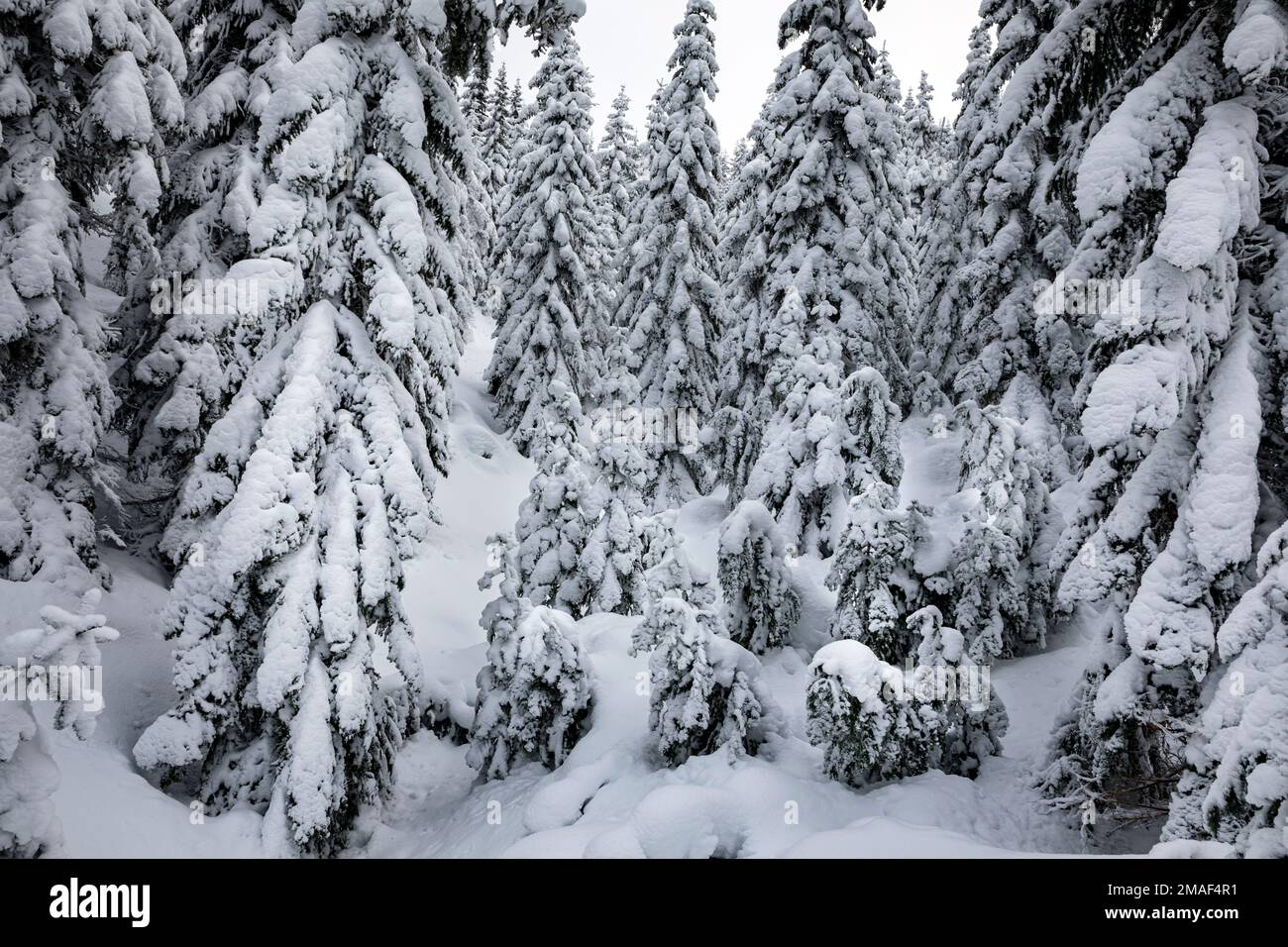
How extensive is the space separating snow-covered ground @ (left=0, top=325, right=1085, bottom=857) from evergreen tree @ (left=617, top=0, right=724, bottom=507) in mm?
11659

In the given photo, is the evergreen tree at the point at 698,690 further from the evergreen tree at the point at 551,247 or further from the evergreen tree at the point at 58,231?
the evergreen tree at the point at 551,247

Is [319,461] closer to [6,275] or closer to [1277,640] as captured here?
[6,275]

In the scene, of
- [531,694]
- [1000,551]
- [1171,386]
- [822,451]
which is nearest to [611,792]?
[531,694]

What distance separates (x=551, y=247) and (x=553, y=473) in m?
18.2

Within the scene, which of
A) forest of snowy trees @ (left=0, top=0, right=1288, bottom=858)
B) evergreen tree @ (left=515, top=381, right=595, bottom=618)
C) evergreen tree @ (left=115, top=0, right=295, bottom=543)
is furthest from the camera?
evergreen tree @ (left=515, top=381, right=595, bottom=618)

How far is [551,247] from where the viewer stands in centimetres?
2772

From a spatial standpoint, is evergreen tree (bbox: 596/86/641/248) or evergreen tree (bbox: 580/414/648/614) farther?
evergreen tree (bbox: 596/86/641/248)

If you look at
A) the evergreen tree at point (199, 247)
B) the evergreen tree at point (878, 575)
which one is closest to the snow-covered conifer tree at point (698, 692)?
the evergreen tree at point (878, 575)

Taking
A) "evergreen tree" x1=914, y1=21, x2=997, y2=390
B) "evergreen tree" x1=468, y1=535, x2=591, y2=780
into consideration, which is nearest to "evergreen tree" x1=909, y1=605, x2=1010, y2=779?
"evergreen tree" x1=468, y1=535, x2=591, y2=780

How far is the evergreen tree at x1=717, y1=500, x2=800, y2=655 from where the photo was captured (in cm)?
1168

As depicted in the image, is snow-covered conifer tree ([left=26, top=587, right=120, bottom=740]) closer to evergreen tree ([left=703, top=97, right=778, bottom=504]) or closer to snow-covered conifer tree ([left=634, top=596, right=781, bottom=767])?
snow-covered conifer tree ([left=634, top=596, right=781, bottom=767])

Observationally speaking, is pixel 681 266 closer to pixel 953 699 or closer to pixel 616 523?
pixel 616 523

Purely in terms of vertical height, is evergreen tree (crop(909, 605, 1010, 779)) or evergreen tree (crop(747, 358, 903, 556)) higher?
evergreen tree (crop(747, 358, 903, 556))
